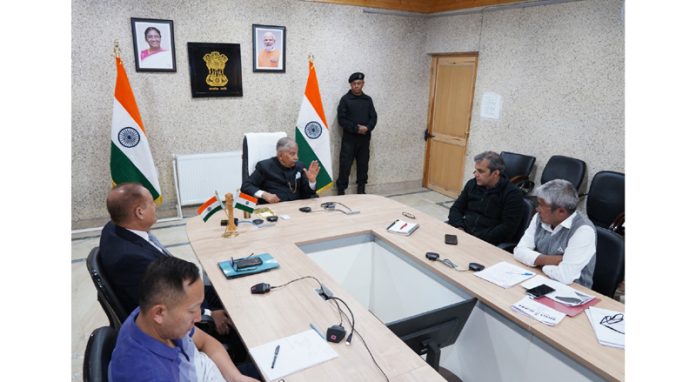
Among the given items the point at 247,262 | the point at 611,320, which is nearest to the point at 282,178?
the point at 247,262

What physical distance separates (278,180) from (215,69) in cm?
188

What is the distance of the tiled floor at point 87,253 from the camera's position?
246 centimetres

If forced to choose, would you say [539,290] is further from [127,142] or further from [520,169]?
[127,142]

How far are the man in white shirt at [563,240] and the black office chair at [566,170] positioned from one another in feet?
6.70

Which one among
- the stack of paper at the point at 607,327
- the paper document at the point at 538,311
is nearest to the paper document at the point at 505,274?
the paper document at the point at 538,311

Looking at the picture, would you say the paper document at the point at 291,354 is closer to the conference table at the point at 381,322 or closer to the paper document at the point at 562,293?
the conference table at the point at 381,322

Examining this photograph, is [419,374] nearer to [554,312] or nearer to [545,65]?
[554,312]

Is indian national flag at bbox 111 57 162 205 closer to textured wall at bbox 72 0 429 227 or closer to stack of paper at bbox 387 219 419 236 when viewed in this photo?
textured wall at bbox 72 0 429 227

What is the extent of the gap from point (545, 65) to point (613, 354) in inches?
138

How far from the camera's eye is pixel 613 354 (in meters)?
1.39

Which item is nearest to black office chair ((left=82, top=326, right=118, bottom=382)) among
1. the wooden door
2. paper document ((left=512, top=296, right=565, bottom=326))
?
paper document ((left=512, top=296, right=565, bottom=326))

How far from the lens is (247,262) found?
1.96 meters

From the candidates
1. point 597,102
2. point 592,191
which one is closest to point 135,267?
point 592,191

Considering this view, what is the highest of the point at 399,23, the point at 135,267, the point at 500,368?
the point at 399,23
